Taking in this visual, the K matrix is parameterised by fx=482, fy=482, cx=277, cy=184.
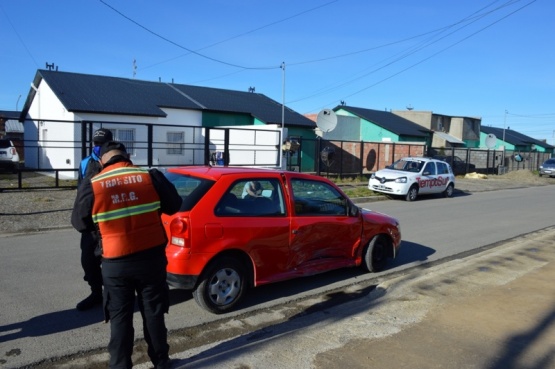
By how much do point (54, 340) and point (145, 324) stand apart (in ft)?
4.39

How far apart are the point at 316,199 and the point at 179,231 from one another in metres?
2.10

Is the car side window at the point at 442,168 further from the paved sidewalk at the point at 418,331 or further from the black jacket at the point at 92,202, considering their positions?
the black jacket at the point at 92,202

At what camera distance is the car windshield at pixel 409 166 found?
18592 millimetres

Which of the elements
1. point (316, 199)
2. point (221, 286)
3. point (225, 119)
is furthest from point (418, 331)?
point (225, 119)

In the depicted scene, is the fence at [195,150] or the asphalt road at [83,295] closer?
the asphalt road at [83,295]

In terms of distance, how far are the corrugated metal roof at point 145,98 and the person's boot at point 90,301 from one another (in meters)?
17.6

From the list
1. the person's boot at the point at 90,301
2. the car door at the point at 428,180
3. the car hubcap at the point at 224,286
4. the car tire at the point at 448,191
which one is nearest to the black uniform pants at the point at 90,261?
the person's boot at the point at 90,301

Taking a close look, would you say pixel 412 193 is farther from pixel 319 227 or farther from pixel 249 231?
pixel 249 231

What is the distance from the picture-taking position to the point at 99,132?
4676 millimetres

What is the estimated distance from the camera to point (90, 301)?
503 centimetres

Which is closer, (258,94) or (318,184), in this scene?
(318,184)

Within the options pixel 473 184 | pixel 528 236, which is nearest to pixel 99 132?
pixel 528 236

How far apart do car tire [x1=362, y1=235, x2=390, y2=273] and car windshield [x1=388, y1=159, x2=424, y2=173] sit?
1202 centimetres

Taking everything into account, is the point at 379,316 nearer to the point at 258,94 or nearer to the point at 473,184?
the point at 473,184
